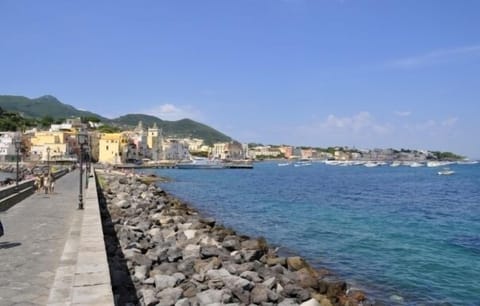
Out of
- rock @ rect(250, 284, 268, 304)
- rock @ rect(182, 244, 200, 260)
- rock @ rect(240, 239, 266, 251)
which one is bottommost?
rock @ rect(240, 239, 266, 251)

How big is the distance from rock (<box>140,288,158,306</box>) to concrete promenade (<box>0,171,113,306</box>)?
1.10m

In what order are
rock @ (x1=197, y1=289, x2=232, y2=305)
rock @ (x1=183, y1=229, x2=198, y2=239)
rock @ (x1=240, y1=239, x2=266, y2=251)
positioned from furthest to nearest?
1. rock @ (x1=183, y1=229, x2=198, y2=239)
2. rock @ (x1=240, y1=239, x2=266, y2=251)
3. rock @ (x1=197, y1=289, x2=232, y2=305)

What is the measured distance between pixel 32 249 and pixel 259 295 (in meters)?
4.50

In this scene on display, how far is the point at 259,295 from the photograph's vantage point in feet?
28.3

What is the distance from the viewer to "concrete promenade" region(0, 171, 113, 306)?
551 centimetres

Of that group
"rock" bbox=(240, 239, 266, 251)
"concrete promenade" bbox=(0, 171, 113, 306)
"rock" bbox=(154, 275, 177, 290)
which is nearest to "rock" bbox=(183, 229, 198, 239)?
"rock" bbox=(240, 239, 266, 251)

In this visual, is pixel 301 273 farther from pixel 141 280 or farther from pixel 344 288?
pixel 141 280

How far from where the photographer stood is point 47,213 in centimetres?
1501

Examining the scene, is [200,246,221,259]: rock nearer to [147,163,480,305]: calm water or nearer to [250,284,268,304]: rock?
[250,284,268,304]: rock

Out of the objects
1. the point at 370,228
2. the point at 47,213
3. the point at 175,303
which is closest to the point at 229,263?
the point at 175,303

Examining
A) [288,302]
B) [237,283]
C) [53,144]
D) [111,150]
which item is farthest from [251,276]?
[111,150]

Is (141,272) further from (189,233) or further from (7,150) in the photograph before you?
(7,150)

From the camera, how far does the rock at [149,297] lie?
767 centimetres

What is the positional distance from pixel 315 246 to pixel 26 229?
397 inches
